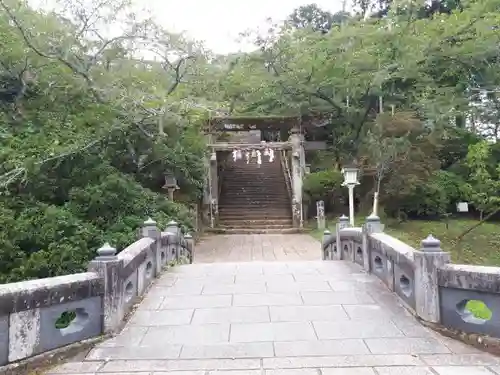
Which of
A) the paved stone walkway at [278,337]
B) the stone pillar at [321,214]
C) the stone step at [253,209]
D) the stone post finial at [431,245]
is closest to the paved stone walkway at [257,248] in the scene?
the stone pillar at [321,214]

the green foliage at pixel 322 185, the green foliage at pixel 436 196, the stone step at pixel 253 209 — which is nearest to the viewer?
the green foliage at pixel 436 196

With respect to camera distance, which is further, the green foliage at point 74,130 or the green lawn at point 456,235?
the green lawn at point 456,235

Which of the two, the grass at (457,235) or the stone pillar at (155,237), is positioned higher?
the stone pillar at (155,237)

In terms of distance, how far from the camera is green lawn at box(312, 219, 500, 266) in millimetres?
15531

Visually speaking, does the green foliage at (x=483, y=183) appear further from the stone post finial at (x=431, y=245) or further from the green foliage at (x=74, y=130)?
the stone post finial at (x=431, y=245)

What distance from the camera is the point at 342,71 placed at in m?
19.3

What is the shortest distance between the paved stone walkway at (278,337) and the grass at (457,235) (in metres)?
10.7

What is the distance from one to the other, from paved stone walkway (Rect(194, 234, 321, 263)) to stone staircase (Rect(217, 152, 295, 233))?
137cm

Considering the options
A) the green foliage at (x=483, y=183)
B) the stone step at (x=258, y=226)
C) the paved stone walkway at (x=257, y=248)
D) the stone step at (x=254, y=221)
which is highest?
the green foliage at (x=483, y=183)

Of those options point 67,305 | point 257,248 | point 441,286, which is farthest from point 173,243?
point 257,248

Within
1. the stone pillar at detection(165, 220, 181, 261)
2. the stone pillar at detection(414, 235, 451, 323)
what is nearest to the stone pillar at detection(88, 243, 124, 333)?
the stone pillar at detection(414, 235, 451, 323)

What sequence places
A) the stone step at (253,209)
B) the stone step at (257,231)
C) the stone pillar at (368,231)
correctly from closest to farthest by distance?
the stone pillar at (368,231) < the stone step at (257,231) < the stone step at (253,209)

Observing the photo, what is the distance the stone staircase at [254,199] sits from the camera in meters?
20.5

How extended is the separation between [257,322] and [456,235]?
48.2 feet
